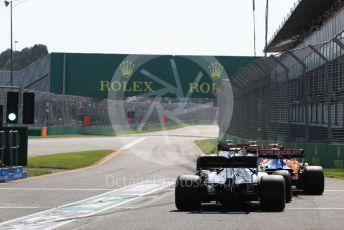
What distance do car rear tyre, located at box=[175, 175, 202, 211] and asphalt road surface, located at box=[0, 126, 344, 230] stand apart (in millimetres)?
186

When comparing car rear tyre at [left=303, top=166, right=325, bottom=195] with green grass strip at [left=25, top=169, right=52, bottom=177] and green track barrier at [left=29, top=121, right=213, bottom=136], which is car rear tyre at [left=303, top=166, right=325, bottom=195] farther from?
green track barrier at [left=29, top=121, right=213, bottom=136]

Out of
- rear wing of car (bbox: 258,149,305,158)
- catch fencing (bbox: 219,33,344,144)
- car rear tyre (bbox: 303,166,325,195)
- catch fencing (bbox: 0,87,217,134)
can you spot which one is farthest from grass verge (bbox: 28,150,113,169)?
catch fencing (bbox: 0,87,217,134)

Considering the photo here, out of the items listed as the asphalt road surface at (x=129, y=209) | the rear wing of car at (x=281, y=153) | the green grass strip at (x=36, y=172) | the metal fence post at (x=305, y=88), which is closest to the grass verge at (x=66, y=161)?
the green grass strip at (x=36, y=172)

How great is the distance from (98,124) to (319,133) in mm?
71762

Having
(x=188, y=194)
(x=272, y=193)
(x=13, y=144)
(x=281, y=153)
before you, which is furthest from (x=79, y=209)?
(x=13, y=144)

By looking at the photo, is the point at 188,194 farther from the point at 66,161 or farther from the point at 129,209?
the point at 66,161

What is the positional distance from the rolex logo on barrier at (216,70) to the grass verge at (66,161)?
3603cm

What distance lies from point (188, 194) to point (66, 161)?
904 inches

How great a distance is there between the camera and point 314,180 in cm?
1998

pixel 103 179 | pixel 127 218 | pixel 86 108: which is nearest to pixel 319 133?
pixel 103 179

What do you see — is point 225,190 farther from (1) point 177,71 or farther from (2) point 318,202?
(1) point 177,71

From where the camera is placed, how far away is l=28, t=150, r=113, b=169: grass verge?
1366 inches

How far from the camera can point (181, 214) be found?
15.0m

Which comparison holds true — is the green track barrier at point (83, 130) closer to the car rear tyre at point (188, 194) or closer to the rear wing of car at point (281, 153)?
the rear wing of car at point (281, 153)
